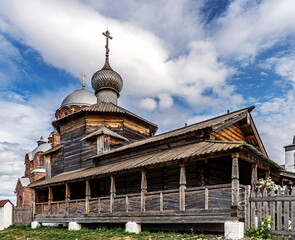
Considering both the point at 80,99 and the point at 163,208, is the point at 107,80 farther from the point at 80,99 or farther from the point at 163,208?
the point at 80,99

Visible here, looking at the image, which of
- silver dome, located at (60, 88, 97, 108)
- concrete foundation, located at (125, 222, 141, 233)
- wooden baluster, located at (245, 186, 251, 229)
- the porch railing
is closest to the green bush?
wooden baluster, located at (245, 186, 251, 229)

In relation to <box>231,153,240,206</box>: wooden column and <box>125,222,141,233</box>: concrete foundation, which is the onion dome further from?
<box>231,153,240,206</box>: wooden column

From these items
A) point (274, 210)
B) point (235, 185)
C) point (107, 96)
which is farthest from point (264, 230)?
point (107, 96)

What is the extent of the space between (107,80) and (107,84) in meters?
0.35

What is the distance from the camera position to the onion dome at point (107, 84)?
25953 millimetres

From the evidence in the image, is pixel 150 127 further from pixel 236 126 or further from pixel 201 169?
pixel 201 169

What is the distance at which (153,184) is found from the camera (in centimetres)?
1473

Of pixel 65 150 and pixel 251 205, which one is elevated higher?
pixel 65 150

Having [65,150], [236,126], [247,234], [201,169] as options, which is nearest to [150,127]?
[65,150]

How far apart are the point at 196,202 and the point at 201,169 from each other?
2018 millimetres

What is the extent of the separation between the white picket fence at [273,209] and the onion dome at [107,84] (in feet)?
59.1

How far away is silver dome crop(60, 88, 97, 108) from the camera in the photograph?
41094 millimetres

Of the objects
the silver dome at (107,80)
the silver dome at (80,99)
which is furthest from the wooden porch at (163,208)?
the silver dome at (80,99)

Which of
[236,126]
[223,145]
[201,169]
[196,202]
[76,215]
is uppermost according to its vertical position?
[236,126]
